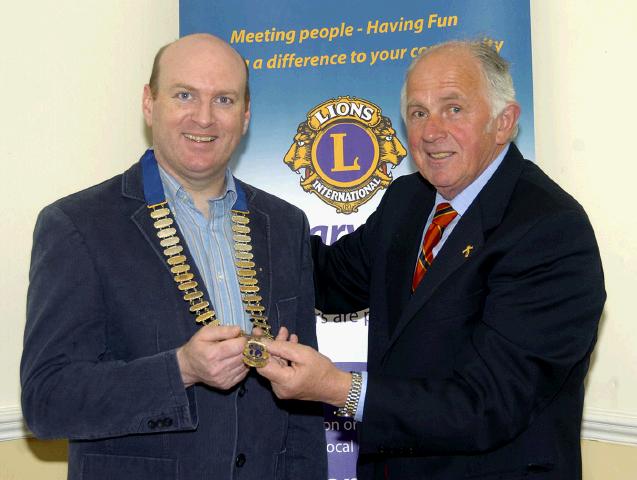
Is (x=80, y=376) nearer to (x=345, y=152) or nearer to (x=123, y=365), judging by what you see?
(x=123, y=365)

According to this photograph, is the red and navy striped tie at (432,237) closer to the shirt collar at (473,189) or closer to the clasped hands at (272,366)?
the shirt collar at (473,189)

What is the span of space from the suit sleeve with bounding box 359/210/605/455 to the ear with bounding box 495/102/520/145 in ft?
1.35

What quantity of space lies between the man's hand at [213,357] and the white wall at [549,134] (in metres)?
1.76

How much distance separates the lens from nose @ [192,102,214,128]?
2.72 metres

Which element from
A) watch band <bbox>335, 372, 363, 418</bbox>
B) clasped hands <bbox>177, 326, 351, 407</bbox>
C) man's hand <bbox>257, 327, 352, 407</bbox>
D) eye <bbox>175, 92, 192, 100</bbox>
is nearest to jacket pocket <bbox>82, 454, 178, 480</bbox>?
clasped hands <bbox>177, 326, 351, 407</bbox>

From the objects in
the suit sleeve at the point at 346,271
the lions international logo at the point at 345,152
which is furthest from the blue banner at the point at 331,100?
the suit sleeve at the point at 346,271

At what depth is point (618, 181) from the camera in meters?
3.70

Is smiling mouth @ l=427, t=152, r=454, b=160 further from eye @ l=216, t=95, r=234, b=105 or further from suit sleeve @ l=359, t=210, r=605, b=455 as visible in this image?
eye @ l=216, t=95, r=234, b=105

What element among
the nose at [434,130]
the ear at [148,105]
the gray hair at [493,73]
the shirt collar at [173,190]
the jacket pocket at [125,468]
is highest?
the gray hair at [493,73]

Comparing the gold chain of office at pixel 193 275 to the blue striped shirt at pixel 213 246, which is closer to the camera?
the gold chain of office at pixel 193 275

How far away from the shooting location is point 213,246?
9.04 ft

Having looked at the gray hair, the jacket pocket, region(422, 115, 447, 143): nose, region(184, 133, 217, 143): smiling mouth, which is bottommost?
the jacket pocket

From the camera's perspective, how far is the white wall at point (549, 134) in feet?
12.1

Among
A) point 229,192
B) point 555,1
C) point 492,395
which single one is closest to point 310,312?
point 229,192
